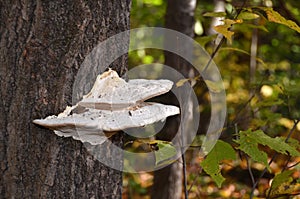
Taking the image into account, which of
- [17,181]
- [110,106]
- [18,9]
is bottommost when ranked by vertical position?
[17,181]

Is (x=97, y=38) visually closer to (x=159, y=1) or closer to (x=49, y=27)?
(x=49, y=27)

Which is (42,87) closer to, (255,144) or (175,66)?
(255,144)

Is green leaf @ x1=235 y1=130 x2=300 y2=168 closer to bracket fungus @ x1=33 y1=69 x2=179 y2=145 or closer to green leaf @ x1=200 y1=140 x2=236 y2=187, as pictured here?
green leaf @ x1=200 y1=140 x2=236 y2=187

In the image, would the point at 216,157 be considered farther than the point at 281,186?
No

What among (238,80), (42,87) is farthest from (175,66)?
(238,80)

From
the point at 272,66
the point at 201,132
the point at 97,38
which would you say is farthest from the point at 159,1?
the point at 97,38

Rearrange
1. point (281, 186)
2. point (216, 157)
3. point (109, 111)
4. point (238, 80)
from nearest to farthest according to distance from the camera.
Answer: point (109, 111), point (216, 157), point (281, 186), point (238, 80)
